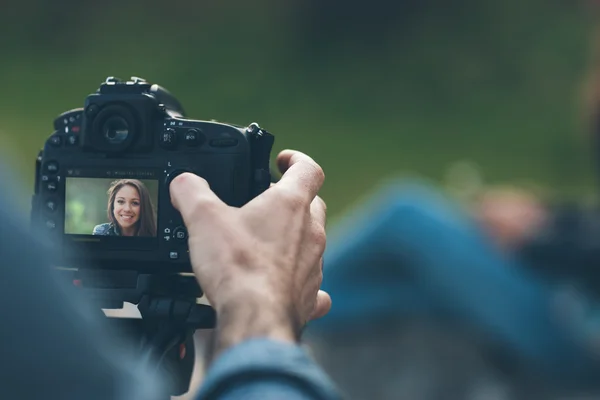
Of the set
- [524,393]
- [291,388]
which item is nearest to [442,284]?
[524,393]

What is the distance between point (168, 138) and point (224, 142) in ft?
0.19

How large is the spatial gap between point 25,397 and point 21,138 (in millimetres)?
7997

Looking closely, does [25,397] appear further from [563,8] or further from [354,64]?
[563,8]

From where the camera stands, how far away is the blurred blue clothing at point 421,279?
3.14 m

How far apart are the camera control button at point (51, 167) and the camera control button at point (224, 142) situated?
0.52 ft

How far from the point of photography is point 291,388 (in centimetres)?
67

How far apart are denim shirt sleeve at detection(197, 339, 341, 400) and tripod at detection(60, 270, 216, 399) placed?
36 centimetres

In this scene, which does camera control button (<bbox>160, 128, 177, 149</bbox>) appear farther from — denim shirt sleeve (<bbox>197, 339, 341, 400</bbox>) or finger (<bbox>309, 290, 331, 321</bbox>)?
denim shirt sleeve (<bbox>197, 339, 341, 400</bbox>)

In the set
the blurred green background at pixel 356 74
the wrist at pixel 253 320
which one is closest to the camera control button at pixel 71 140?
the wrist at pixel 253 320

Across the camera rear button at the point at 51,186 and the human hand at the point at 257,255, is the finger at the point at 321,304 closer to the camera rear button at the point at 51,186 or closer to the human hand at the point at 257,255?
the human hand at the point at 257,255

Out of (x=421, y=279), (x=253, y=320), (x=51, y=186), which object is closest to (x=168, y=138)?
(x=51, y=186)

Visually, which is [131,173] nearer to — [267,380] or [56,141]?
[56,141]

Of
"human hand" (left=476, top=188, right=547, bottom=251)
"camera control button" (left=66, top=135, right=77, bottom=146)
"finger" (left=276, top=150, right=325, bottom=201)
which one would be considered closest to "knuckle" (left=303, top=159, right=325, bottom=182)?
"finger" (left=276, top=150, right=325, bottom=201)

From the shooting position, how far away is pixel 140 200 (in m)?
1.07
